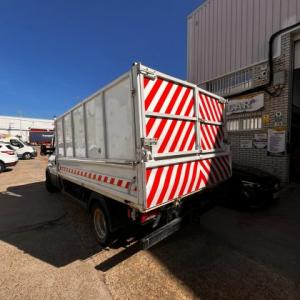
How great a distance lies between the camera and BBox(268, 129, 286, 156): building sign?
277 inches

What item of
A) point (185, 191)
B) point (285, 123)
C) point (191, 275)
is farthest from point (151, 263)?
point (285, 123)

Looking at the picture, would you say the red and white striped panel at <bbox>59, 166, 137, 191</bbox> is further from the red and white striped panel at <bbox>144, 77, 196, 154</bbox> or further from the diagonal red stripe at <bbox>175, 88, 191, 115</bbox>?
the diagonal red stripe at <bbox>175, 88, 191, 115</bbox>

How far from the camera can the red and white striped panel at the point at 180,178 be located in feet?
9.16

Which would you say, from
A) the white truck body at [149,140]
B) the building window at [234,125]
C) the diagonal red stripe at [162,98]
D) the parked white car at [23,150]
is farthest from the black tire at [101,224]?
the parked white car at [23,150]

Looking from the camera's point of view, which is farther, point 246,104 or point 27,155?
point 27,155

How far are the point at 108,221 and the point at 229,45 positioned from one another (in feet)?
28.6

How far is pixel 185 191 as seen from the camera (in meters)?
3.36

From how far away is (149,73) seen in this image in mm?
2787

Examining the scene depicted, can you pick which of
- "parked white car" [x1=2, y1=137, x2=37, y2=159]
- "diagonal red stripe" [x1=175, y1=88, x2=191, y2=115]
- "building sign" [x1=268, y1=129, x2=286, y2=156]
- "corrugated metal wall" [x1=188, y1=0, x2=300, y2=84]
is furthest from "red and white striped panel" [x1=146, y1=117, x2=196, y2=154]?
"parked white car" [x1=2, y1=137, x2=37, y2=159]

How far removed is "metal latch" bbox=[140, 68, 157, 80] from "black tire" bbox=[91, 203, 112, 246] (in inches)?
90.1

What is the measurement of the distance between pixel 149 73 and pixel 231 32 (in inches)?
305

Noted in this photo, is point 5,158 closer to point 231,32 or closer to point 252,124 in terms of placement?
point 252,124

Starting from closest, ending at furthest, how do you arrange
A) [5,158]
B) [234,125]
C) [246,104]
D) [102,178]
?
[102,178]
[246,104]
[234,125]
[5,158]

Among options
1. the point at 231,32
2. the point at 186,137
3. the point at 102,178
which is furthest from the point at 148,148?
the point at 231,32
